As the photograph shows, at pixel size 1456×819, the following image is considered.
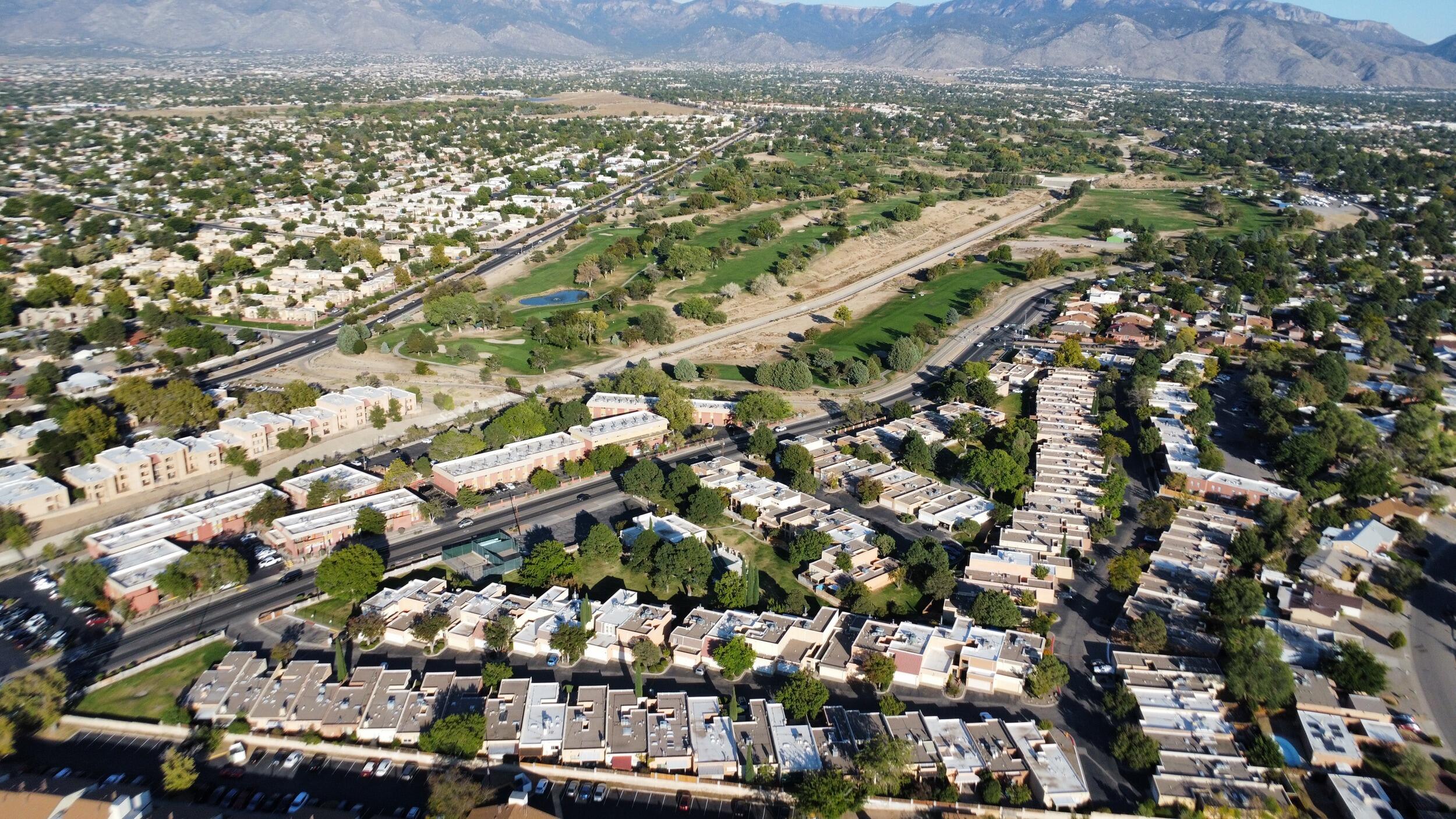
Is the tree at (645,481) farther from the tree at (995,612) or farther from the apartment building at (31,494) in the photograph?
the apartment building at (31,494)

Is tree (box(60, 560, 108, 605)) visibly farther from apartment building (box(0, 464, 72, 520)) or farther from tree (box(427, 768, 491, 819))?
tree (box(427, 768, 491, 819))

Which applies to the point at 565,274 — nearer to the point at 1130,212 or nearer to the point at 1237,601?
the point at 1237,601

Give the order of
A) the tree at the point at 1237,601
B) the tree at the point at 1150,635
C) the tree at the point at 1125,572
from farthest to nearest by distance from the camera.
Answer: the tree at the point at 1125,572 → the tree at the point at 1237,601 → the tree at the point at 1150,635

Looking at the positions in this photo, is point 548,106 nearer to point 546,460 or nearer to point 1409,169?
point 1409,169

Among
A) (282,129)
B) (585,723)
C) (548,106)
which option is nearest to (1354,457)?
(585,723)

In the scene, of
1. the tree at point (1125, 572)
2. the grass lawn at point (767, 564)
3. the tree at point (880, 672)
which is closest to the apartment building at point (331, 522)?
the grass lawn at point (767, 564)

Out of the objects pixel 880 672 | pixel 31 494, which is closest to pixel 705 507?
pixel 880 672

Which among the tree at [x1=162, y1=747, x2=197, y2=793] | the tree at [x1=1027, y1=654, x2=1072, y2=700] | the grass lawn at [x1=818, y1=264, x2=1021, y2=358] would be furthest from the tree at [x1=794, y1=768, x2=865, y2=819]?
the grass lawn at [x1=818, y1=264, x2=1021, y2=358]
